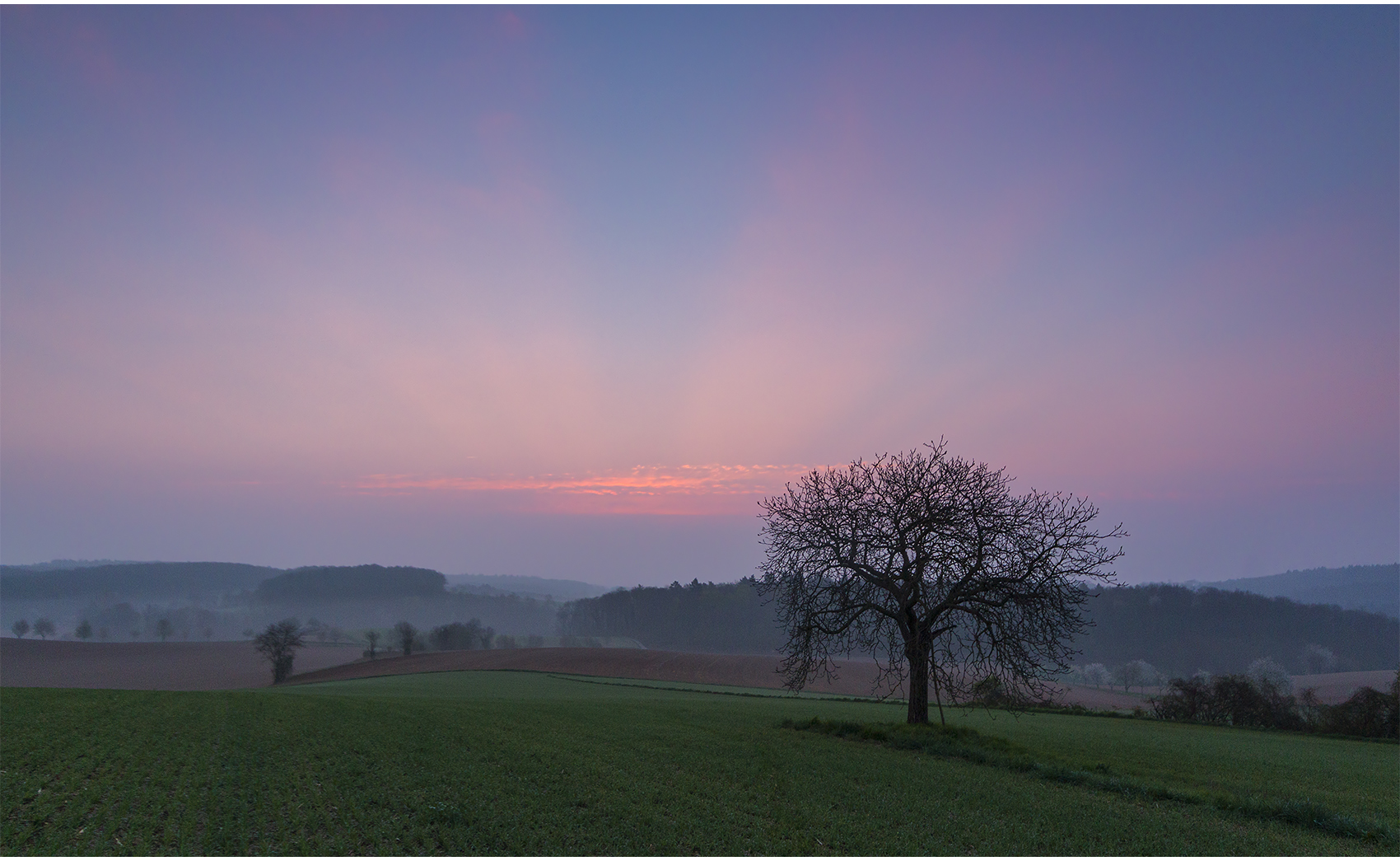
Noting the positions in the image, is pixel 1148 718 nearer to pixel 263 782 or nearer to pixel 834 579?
pixel 834 579

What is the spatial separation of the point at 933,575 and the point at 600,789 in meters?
14.8

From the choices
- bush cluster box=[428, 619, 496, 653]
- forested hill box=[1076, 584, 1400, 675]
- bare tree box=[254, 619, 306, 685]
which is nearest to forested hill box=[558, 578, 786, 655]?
bush cluster box=[428, 619, 496, 653]

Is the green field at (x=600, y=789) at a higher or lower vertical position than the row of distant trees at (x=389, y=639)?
higher

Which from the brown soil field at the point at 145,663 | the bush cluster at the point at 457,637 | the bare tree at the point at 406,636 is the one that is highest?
the bare tree at the point at 406,636

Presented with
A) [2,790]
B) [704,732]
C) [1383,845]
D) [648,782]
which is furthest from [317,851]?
[1383,845]

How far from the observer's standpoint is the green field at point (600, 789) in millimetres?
12453

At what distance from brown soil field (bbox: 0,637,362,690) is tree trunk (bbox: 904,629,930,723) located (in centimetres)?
7995

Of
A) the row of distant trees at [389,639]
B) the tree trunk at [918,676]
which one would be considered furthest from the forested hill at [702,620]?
the tree trunk at [918,676]

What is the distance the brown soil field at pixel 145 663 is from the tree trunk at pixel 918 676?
3148 inches

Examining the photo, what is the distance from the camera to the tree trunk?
2503cm

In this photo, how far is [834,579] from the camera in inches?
1053

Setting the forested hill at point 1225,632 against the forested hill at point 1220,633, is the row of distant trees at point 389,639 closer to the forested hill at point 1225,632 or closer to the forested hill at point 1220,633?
the forested hill at point 1220,633

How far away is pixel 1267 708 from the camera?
138 feet

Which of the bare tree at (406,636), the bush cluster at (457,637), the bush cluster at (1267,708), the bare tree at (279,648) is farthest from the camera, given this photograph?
the bush cluster at (457,637)
